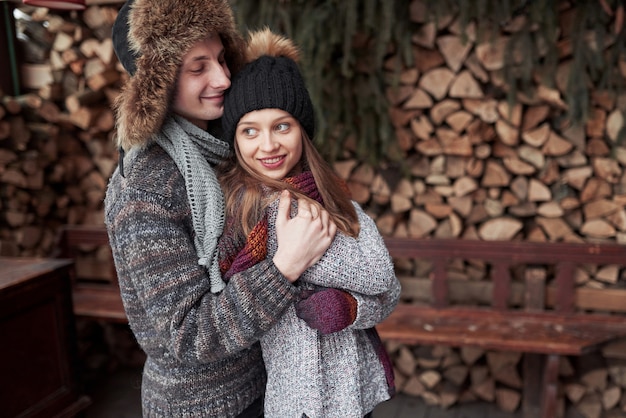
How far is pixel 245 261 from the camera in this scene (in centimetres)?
119

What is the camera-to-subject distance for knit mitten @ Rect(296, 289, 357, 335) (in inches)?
46.1

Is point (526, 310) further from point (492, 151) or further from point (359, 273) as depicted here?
point (359, 273)

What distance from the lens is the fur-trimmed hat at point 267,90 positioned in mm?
1288

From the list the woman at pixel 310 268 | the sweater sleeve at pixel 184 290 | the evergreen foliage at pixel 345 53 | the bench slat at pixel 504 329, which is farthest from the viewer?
the evergreen foliage at pixel 345 53

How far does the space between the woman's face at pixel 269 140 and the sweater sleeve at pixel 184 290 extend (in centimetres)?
25

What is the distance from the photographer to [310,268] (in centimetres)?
123

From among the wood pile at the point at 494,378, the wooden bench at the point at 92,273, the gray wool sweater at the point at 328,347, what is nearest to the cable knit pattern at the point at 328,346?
the gray wool sweater at the point at 328,347

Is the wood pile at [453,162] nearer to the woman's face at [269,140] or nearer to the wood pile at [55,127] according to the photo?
the wood pile at [55,127]

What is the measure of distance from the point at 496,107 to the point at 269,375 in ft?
6.76

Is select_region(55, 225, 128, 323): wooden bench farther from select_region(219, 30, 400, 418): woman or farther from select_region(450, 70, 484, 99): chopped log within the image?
select_region(450, 70, 484, 99): chopped log

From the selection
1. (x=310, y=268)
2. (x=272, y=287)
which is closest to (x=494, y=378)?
(x=310, y=268)

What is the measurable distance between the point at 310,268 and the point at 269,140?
32 centimetres

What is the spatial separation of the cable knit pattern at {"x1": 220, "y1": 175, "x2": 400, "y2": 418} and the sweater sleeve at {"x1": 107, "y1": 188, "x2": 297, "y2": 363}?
12cm

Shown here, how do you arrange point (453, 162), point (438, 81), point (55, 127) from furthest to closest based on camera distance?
point (55, 127)
point (453, 162)
point (438, 81)
